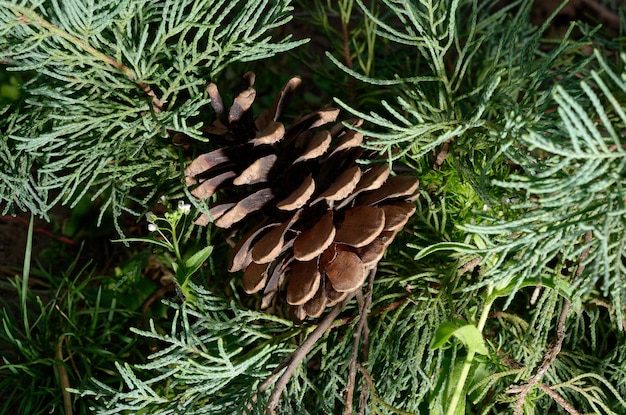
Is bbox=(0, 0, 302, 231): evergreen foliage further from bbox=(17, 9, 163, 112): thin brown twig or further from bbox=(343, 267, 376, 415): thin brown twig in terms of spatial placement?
bbox=(343, 267, 376, 415): thin brown twig

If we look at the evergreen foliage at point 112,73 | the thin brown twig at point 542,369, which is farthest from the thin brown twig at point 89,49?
the thin brown twig at point 542,369

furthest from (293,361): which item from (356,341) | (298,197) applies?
(298,197)

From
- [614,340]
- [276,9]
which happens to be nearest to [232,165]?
[276,9]

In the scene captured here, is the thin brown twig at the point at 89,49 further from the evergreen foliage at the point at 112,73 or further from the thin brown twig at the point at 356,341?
the thin brown twig at the point at 356,341

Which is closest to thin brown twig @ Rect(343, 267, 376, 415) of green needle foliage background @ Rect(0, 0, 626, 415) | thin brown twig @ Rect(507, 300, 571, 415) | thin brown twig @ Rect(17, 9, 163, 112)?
green needle foliage background @ Rect(0, 0, 626, 415)

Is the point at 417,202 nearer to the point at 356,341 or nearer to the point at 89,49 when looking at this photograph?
the point at 356,341

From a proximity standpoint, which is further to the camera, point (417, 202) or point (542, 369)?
point (417, 202)
